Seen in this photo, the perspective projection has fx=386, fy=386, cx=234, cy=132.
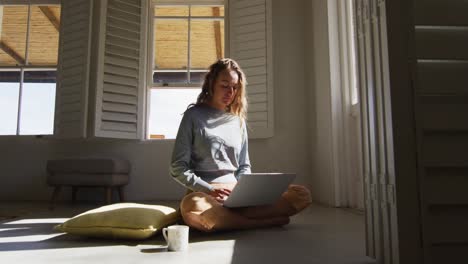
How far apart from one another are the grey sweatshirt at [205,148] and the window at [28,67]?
121 inches

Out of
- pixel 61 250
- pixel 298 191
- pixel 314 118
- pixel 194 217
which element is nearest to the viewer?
pixel 61 250

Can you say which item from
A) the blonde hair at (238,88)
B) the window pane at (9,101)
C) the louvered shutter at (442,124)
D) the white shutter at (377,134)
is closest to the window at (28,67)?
the window pane at (9,101)

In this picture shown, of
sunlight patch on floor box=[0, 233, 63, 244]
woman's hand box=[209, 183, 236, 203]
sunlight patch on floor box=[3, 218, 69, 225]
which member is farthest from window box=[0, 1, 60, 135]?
woman's hand box=[209, 183, 236, 203]

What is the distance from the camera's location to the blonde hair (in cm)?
206

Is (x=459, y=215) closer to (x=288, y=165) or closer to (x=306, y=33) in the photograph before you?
(x=288, y=165)

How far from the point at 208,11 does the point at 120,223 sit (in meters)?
3.38

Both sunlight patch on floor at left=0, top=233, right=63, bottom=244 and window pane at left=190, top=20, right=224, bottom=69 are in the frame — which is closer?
sunlight patch on floor at left=0, top=233, right=63, bottom=244

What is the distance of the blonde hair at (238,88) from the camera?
2062 millimetres

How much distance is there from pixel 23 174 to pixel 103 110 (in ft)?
4.09

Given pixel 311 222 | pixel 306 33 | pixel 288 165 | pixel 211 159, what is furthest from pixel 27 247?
pixel 306 33

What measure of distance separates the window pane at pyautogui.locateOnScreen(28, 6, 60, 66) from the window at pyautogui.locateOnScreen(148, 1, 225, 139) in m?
1.21

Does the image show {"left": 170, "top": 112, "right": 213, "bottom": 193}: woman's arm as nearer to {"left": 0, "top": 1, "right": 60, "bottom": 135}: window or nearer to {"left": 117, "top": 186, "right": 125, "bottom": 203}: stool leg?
{"left": 117, "top": 186, "right": 125, "bottom": 203}: stool leg

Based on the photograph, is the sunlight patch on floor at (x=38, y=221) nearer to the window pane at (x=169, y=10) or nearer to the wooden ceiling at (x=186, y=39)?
the wooden ceiling at (x=186, y=39)

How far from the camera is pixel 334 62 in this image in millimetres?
3434
